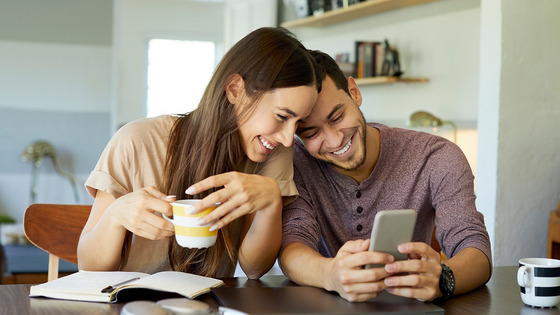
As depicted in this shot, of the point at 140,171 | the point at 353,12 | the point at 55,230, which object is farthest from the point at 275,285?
the point at 353,12

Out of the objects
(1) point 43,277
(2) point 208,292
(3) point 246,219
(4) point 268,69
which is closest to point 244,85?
(4) point 268,69

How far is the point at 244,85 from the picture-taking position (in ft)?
4.90

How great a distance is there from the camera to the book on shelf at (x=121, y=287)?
3.85 ft

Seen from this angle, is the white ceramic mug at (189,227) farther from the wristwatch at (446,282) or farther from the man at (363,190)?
the wristwatch at (446,282)

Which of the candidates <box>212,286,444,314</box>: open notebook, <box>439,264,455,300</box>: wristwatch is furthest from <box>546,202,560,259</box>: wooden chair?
<box>212,286,444,314</box>: open notebook

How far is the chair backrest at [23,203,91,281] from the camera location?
1688 millimetres

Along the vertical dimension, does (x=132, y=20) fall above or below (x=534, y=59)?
above

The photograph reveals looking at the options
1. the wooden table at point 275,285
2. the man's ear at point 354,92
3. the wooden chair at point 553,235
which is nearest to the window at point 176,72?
the wooden chair at point 553,235

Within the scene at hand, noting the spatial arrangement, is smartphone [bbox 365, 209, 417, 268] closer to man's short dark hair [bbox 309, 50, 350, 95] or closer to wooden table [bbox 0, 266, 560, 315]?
wooden table [bbox 0, 266, 560, 315]

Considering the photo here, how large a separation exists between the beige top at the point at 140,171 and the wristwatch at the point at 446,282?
396 millimetres

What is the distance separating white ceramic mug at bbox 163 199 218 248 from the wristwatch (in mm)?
444

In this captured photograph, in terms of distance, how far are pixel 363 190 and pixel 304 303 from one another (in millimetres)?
580

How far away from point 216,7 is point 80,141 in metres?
2.10

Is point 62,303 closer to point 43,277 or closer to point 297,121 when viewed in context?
point 297,121
